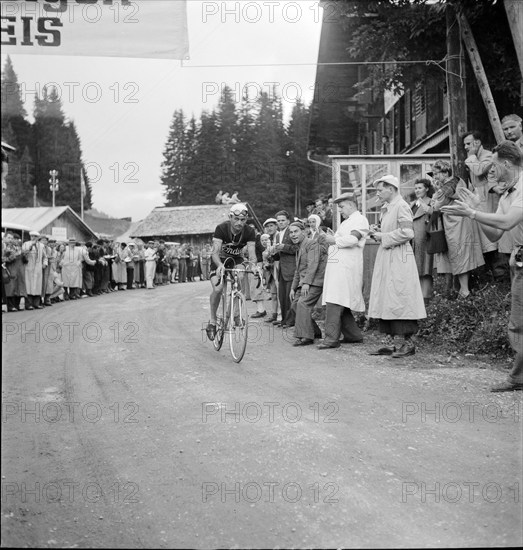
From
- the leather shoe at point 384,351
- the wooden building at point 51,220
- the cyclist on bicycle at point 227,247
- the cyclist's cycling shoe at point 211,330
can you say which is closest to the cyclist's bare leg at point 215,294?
the cyclist on bicycle at point 227,247

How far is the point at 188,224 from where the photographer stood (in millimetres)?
52031

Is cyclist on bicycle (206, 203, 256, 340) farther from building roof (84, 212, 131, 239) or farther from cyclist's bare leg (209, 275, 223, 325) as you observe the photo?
building roof (84, 212, 131, 239)

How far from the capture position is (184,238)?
53281mm

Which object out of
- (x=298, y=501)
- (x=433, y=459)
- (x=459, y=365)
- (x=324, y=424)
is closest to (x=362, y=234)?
(x=459, y=365)

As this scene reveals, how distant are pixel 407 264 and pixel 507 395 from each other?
250 cm

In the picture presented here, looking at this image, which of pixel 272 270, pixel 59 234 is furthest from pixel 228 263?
pixel 59 234

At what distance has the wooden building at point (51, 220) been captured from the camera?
111ft

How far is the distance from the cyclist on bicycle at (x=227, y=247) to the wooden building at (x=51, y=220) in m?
21.9

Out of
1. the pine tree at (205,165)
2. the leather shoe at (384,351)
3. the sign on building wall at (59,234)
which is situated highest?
the pine tree at (205,165)

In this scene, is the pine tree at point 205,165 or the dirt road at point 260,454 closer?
the dirt road at point 260,454

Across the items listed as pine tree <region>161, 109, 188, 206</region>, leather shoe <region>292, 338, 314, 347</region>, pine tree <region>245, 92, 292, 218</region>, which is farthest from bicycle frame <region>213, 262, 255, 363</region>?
pine tree <region>161, 109, 188, 206</region>

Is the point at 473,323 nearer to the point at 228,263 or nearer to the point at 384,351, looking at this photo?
the point at 384,351

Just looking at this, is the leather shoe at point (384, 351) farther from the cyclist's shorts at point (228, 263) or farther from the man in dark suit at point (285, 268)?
the man in dark suit at point (285, 268)

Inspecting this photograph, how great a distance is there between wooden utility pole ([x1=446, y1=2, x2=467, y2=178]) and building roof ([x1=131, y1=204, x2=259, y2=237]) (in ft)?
131
